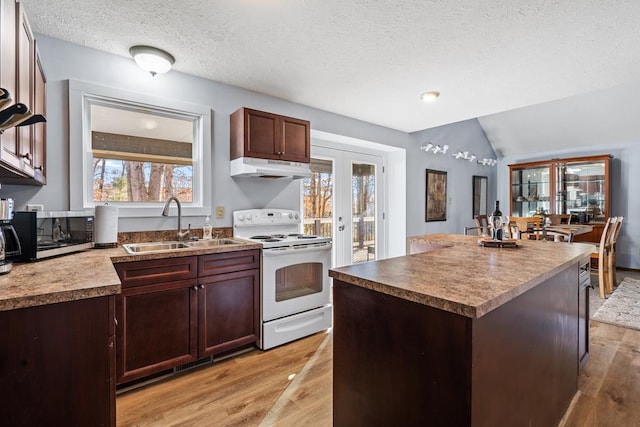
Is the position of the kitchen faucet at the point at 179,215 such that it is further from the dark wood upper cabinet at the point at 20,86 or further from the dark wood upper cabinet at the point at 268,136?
the dark wood upper cabinet at the point at 20,86

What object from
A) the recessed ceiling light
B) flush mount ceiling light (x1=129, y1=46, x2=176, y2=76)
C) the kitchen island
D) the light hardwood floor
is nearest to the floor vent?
the light hardwood floor

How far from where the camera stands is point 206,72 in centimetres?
270

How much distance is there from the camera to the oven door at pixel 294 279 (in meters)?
2.55

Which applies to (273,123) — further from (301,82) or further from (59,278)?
(59,278)

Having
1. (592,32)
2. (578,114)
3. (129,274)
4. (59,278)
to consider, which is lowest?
(129,274)

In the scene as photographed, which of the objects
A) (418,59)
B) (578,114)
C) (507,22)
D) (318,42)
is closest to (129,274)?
(318,42)

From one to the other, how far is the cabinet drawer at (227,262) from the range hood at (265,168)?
0.70 metres

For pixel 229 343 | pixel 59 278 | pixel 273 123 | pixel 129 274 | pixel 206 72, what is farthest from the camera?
pixel 273 123

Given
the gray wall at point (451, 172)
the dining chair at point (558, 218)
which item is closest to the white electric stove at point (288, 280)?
the gray wall at point (451, 172)

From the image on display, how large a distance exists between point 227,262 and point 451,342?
177 centimetres

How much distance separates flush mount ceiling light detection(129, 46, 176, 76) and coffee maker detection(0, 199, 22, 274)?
4.49 ft

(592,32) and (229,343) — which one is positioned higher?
(592,32)

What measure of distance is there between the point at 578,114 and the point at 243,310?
20.0 ft

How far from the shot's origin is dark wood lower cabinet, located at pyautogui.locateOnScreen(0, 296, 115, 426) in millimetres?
1029
